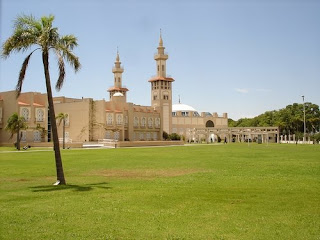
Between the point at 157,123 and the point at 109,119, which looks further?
the point at 157,123

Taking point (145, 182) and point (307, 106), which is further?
point (307, 106)

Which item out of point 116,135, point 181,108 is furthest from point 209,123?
point 116,135

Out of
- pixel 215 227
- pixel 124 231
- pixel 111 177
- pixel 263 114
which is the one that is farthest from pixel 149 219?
pixel 263 114

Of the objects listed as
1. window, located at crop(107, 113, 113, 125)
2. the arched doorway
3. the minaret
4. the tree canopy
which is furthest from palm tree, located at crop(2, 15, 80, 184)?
the arched doorway

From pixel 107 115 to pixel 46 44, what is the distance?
55.7 metres

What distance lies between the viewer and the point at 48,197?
12.6m

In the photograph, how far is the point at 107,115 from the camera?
7156 cm

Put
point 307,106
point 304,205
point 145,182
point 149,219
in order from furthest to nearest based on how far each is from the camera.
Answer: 1. point 307,106
2. point 145,182
3. point 304,205
4. point 149,219

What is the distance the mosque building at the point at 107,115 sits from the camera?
2426 inches

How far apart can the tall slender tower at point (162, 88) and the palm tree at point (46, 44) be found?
76.3 metres

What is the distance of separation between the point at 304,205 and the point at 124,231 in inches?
214

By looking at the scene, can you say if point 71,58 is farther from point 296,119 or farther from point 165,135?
point 296,119

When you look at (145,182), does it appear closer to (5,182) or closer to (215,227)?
(5,182)

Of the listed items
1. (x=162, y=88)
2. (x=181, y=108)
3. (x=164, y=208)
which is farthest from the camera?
(x=181, y=108)
